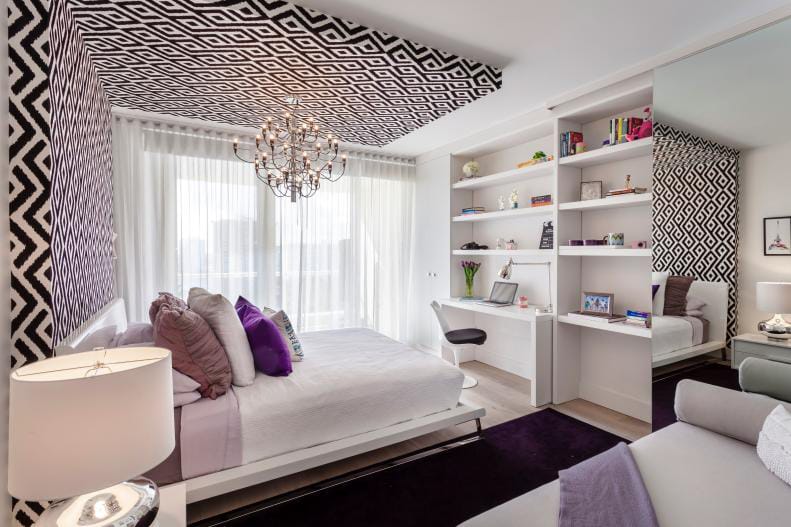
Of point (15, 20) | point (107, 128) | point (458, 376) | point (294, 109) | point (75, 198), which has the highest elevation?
point (294, 109)

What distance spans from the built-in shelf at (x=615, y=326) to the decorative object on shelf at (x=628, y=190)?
1053 millimetres

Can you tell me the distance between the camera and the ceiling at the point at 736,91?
6.51ft

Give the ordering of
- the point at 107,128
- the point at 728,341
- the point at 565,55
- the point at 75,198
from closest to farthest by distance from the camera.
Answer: the point at 75,198
the point at 728,341
the point at 565,55
the point at 107,128

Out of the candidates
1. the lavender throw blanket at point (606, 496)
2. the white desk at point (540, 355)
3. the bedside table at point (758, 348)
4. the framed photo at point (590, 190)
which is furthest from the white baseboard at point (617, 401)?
the lavender throw blanket at point (606, 496)

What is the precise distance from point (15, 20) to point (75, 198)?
0.84m

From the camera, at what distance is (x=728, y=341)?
2.15 m

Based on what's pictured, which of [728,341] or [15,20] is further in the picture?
[728,341]

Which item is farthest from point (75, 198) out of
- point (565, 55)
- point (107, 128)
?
point (565, 55)

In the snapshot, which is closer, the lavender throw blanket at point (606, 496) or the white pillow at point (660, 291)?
the lavender throw blanket at point (606, 496)

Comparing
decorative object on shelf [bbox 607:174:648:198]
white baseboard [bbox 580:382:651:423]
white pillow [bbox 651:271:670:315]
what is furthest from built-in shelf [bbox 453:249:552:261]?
white baseboard [bbox 580:382:651:423]

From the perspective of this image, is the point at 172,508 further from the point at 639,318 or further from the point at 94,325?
the point at 639,318

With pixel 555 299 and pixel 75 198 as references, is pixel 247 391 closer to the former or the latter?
pixel 75 198

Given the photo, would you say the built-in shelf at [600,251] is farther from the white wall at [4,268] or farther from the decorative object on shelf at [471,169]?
the white wall at [4,268]

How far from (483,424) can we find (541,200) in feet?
7.24
